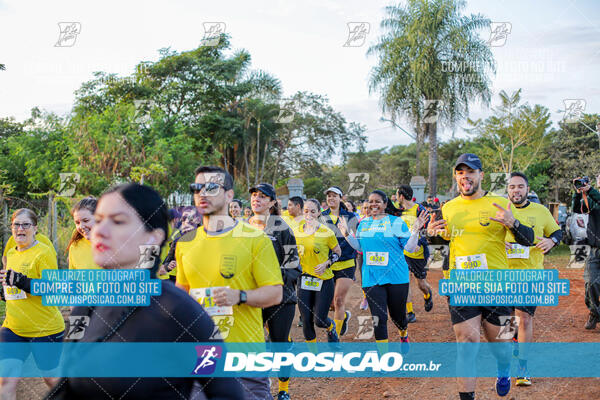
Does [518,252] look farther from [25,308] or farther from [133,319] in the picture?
→ [25,308]

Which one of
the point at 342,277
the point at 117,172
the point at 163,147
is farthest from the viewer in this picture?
the point at 163,147

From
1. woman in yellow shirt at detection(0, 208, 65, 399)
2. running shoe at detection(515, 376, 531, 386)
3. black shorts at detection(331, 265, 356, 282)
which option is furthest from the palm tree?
woman in yellow shirt at detection(0, 208, 65, 399)

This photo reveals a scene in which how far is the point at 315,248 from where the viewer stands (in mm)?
6199

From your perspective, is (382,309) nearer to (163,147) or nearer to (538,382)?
(538,382)

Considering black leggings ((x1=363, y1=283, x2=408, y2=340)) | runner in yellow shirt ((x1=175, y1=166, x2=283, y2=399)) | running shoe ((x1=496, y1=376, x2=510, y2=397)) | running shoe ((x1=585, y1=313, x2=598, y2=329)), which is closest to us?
runner in yellow shirt ((x1=175, y1=166, x2=283, y2=399))

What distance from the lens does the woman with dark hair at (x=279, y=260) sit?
4684 mm

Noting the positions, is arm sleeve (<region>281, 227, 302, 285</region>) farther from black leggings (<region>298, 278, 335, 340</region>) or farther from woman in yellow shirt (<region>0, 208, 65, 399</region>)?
woman in yellow shirt (<region>0, 208, 65, 399</region>)

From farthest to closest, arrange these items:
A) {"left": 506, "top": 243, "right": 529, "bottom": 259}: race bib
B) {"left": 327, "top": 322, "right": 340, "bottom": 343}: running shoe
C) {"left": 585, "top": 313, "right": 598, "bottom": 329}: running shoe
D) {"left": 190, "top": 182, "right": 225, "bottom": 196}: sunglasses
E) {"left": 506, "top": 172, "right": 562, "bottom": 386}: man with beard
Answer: {"left": 585, "top": 313, "right": 598, "bottom": 329}: running shoe
{"left": 327, "top": 322, "right": 340, "bottom": 343}: running shoe
{"left": 506, "top": 243, "right": 529, "bottom": 259}: race bib
{"left": 506, "top": 172, "right": 562, "bottom": 386}: man with beard
{"left": 190, "top": 182, "right": 225, "bottom": 196}: sunglasses

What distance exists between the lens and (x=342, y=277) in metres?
7.07

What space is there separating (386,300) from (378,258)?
50 cm

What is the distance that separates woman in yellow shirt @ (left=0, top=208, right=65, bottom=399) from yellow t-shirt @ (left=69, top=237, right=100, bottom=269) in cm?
31

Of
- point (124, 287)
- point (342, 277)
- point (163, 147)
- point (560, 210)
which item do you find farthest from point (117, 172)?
point (560, 210)

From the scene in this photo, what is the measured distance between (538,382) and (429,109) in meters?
15.8

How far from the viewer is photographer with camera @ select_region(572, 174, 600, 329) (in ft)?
22.2
